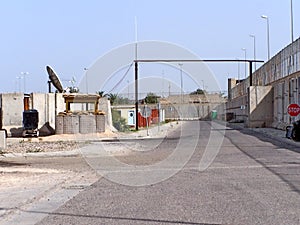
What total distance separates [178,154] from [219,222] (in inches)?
654

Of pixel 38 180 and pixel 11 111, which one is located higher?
pixel 11 111

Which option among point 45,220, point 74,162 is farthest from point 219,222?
point 74,162

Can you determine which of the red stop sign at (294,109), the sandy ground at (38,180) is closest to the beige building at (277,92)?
the red stop sign at (294,109)

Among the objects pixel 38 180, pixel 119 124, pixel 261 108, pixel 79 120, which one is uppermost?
pixel 261 108

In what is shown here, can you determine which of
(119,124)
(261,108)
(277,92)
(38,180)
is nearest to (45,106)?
(119,124)

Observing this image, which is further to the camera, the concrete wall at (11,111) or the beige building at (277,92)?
the beige building at (277,92)

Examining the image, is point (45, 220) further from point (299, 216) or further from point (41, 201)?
point (299, 216)

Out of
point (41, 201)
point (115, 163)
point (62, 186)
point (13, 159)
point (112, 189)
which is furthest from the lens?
point (13, 159)

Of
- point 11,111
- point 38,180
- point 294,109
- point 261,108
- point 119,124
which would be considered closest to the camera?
point 38,180

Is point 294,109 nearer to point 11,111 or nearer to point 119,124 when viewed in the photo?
point 11,111

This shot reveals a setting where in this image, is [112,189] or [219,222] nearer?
[219,222]

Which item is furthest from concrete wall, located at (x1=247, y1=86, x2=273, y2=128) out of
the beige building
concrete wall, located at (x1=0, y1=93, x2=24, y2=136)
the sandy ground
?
the sandy ground

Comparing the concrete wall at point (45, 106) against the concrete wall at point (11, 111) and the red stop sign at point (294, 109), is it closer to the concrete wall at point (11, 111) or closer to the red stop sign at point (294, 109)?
the concrete wall at point (11, 111)

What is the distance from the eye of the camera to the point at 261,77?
229ft
